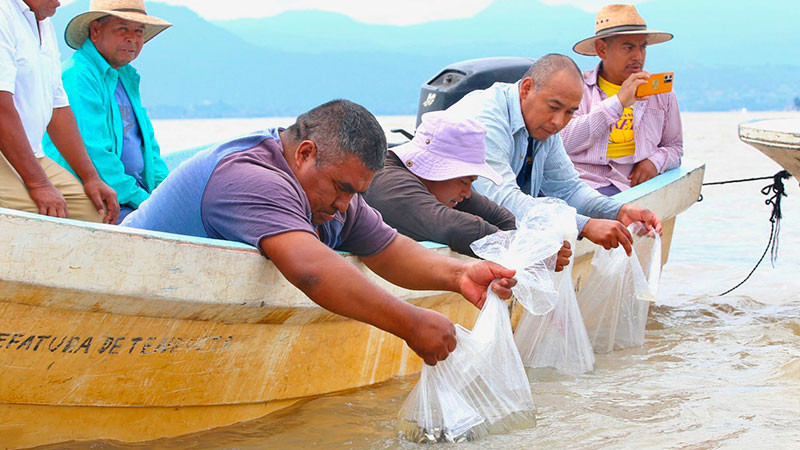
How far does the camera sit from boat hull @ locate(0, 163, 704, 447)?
259 centimetres

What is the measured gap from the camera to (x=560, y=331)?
393 centimetres

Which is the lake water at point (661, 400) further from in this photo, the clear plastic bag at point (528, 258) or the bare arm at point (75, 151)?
the bare arm at point (75, 151)

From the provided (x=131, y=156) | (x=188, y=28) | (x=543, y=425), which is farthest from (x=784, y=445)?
(x=188, y=28)

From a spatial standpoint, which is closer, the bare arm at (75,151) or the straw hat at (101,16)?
the bare arm at (75,151)

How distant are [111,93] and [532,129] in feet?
6.85

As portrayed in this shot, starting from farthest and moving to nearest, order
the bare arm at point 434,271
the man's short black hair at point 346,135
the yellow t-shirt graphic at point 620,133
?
the yellow t-shirt graphic at point 620,133
the bare arm at point 434,271
the man's short black hair at point 346,135

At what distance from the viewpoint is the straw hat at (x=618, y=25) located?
579 cm

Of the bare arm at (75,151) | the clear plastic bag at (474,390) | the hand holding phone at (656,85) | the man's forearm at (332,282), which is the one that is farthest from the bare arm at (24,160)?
the hand holding phone at (656,85)

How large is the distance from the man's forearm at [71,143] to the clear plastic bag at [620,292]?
2369 millimetres

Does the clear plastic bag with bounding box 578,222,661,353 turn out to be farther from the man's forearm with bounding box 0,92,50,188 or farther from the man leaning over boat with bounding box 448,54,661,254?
the man's forearm with bounding box 0,92,50,188

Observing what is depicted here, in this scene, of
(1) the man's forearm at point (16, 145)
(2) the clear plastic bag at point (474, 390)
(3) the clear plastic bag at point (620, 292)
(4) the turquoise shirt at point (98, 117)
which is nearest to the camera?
(2) the clear plastic bag at point (474, 390)

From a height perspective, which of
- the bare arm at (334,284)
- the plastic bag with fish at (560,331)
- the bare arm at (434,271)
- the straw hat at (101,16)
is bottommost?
the plastic bag with fish at (560,331)

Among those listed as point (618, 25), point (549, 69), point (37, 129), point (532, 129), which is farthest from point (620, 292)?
point (37, 129)

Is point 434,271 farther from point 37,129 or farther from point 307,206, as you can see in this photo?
point 37,129
